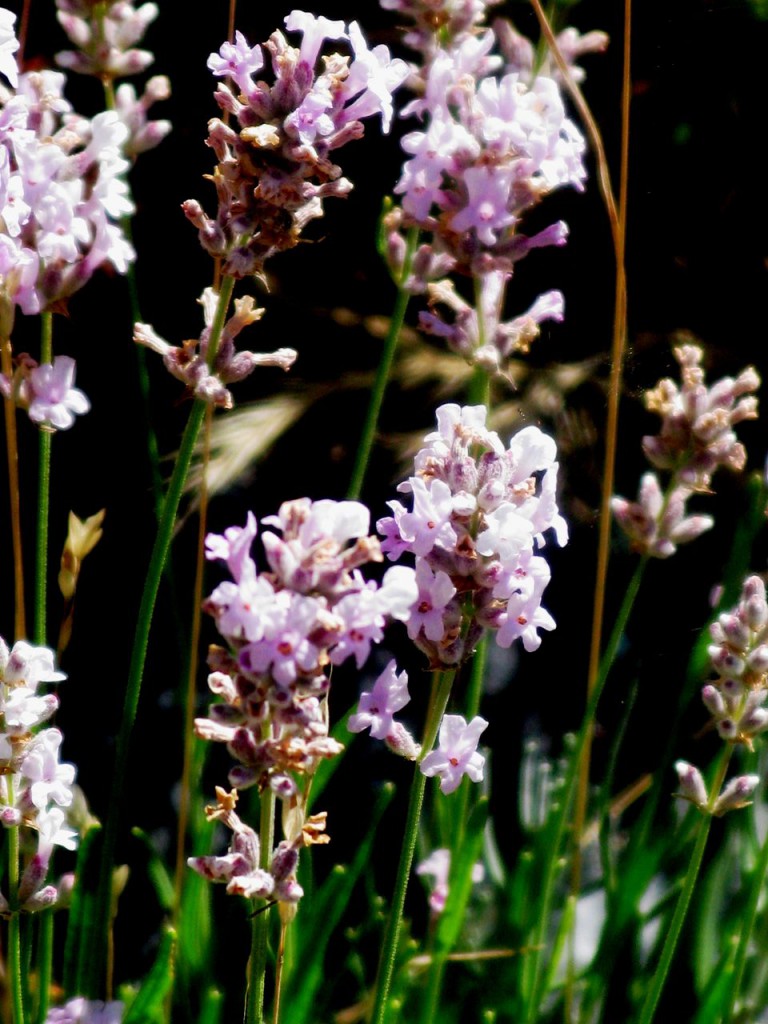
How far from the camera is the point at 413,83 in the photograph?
1175mm

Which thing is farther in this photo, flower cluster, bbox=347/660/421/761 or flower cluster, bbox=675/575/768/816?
flower cluster, bbox=675/575/768/816

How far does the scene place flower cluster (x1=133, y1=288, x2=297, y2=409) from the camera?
90 centimetres

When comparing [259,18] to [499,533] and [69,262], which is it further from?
[499,533]

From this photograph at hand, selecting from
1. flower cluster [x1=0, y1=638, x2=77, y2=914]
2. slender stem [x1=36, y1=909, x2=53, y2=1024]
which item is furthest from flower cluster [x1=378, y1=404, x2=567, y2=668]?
slender stem [x1=36, y1=909, x2=53, y2=1024]

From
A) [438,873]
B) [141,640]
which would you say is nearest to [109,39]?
[141,640]

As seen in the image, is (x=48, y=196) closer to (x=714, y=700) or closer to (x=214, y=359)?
(x=214, y=359)

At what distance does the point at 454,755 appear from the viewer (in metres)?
0.81

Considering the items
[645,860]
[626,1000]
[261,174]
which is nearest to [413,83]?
[261,174]

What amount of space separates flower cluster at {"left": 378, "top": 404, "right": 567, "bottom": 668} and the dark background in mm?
952

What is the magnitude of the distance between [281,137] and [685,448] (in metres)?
0.52

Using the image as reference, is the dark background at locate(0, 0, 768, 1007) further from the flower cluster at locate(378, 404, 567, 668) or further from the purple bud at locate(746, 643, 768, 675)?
the flower cluster at locate(378, 404, 567, 668)

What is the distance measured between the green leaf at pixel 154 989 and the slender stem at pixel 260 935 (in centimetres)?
22

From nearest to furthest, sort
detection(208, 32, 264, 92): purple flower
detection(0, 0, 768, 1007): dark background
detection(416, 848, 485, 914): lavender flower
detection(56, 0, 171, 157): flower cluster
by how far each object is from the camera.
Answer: detection(208, 32, 264, 92): purple flower
detection(56, 0, 171, 157): flower cluster
detection(416, 848, 485, 914): lavender flower
detection(0, 0, 768, 1007): dark background

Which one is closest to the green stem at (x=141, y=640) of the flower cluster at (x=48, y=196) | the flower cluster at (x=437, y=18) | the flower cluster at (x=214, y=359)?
the flower cluster at (x=214, y=359)
